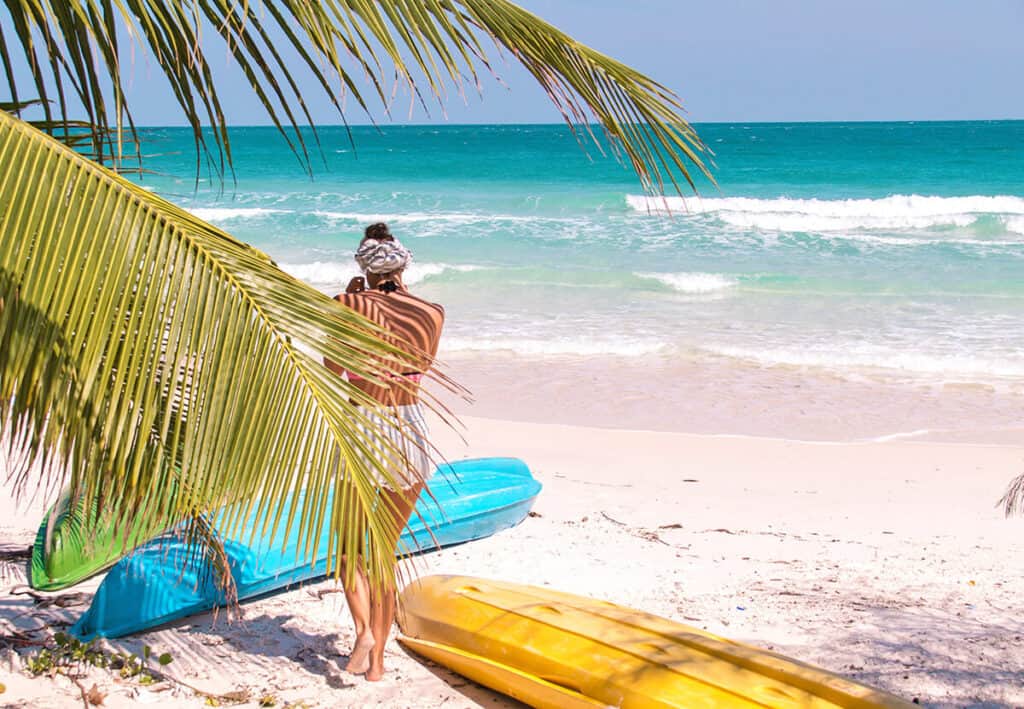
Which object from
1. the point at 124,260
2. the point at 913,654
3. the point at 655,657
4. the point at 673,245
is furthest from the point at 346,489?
the point at 673,245

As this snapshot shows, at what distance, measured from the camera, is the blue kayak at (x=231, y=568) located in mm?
3848

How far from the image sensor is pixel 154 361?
199cm

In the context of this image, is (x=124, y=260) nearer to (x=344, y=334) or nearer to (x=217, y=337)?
(x=217, y=337)

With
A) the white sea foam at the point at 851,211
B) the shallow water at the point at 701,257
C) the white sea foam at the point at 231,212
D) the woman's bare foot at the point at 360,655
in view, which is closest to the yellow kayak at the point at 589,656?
the woman's bare foot at the point at 360,655

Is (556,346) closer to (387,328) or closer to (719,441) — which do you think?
(719,441)

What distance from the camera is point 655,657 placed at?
3.23m

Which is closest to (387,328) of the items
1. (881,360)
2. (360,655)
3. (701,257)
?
(360,655)

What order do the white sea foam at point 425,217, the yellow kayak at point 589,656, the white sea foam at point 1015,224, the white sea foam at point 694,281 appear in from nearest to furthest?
the yellow kayak at point 589,656
the white sea foam at point 694,281
the white sea foam at point 1015,224
the white sea foam at point 425,217

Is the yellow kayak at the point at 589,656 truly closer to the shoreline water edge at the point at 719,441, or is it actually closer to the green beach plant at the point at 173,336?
the shoreline water edge at the point at 719,441

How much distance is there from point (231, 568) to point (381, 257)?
5.67 feet

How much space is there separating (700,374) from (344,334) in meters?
8.41

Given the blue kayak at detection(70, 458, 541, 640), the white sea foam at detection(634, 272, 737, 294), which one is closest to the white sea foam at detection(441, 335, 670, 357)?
the white sea foam at detection(634, 272, 737, 294)

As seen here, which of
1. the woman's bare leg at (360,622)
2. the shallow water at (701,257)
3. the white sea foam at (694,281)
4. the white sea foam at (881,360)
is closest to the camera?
the woman's bare leg at (360,622)

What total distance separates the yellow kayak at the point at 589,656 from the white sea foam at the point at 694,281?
11.9m
